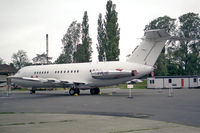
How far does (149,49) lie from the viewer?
2586cm

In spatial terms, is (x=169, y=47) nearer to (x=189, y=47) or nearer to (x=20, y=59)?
(x=189, y=47)

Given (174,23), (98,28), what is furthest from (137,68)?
(174,23)

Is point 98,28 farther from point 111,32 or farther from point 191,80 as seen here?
point 191,80

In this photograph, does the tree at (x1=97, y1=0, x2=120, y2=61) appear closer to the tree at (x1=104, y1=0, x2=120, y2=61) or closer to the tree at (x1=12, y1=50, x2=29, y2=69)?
the tree at (x1=104, y1=0, x2=120, y2=61)

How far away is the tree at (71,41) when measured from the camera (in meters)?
74.7

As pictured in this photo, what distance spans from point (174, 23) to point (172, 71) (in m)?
15.4

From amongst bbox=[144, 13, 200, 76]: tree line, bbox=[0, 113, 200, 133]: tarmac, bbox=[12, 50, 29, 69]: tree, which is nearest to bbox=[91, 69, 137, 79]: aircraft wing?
bbox=[0, 113, 200, 133]: tarmac

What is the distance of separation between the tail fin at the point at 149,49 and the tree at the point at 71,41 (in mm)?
49161

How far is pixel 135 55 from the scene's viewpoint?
86.5ft

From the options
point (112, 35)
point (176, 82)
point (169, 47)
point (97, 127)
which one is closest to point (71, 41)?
point (112, 35)

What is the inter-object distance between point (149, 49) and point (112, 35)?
31.6 m

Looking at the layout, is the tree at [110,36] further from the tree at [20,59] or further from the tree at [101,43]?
the tree at [20,59]

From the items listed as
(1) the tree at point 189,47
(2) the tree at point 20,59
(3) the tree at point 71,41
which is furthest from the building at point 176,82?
(2) the tree at point 20,59

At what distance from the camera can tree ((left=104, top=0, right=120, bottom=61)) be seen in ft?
186
